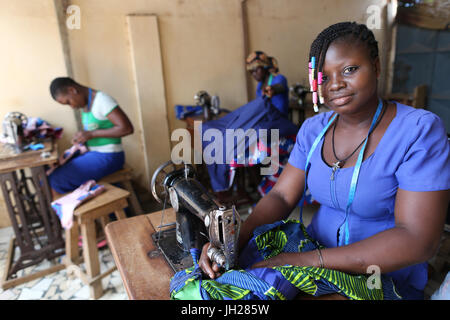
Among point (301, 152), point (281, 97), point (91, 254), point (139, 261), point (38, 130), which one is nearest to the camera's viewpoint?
point (139, 261)

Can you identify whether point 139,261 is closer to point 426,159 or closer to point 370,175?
point 370,175

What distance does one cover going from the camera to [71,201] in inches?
86.2

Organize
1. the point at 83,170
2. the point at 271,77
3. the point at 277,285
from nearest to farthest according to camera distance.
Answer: the point at 277,285 < the point at 83,170 < the point at 271,77

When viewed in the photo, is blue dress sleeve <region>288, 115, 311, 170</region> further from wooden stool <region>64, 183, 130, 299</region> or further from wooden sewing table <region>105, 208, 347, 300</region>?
wooden stool <region>64, 183, 130, 299</region>

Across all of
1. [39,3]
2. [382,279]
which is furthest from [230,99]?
[382,279]

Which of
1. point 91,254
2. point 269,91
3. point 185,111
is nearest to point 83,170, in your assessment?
point 91,254

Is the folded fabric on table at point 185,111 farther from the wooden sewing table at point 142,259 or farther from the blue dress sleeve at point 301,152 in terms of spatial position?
the blue dress sleeve at point 301,152

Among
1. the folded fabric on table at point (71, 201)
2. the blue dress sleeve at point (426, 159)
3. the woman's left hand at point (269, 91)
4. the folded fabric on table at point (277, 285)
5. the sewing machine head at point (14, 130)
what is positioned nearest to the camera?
the folded fabric on table at point (277, 285)

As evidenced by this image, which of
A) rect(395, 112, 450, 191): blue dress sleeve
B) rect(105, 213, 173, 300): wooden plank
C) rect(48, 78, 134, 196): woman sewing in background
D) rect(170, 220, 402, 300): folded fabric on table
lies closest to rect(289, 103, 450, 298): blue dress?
rect(395, 112, 450, 191): blue dress sleeve

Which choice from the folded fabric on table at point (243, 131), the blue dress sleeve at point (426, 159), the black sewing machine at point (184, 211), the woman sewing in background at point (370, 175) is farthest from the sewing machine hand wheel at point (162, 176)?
the folded fabric on table at point (243, 131)

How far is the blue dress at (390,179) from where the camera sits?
84cm

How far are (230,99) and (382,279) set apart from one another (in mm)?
3177

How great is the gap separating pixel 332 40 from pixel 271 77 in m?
2.39

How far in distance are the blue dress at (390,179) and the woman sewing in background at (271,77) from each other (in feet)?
6.30
